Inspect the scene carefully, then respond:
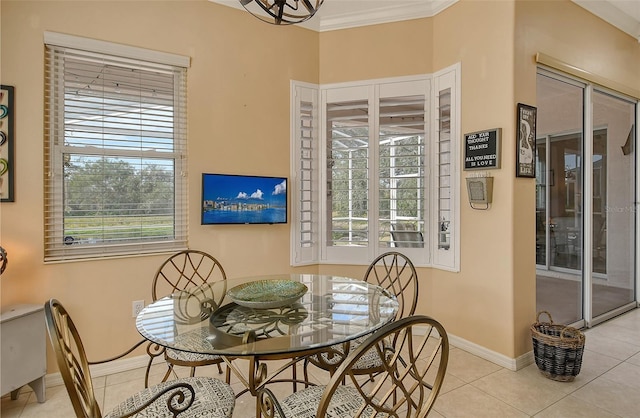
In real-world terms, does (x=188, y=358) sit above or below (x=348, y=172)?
below

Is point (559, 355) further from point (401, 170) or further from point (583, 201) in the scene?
point (401, 170)

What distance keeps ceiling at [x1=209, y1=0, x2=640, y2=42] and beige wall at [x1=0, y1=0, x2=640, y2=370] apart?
8 centimetres

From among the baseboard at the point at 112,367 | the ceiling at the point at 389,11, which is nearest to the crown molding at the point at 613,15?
the ceiling at the point at 389,11

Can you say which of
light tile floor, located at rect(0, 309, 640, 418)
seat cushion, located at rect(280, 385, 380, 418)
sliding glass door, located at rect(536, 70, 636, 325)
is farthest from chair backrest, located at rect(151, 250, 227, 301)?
sliding glass door, located at rect(536, 70, 636, 325)

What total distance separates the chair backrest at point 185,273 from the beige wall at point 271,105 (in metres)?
0.10

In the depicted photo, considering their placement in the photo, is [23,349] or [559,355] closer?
[23,349]

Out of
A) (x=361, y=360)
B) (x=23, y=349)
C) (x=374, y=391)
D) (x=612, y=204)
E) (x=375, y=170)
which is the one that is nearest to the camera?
(x=374, y=391)

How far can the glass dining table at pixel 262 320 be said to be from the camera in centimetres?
140

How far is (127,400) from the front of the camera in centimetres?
148

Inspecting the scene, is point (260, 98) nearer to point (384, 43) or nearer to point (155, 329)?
point (384, 43)

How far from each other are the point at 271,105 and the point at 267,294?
2.01m

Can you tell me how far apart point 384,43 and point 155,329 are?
3.15 m

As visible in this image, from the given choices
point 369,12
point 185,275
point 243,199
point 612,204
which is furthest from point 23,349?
point 612,204

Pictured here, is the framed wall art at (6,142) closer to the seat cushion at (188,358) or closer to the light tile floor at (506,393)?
the light tile floor at (506,393)
